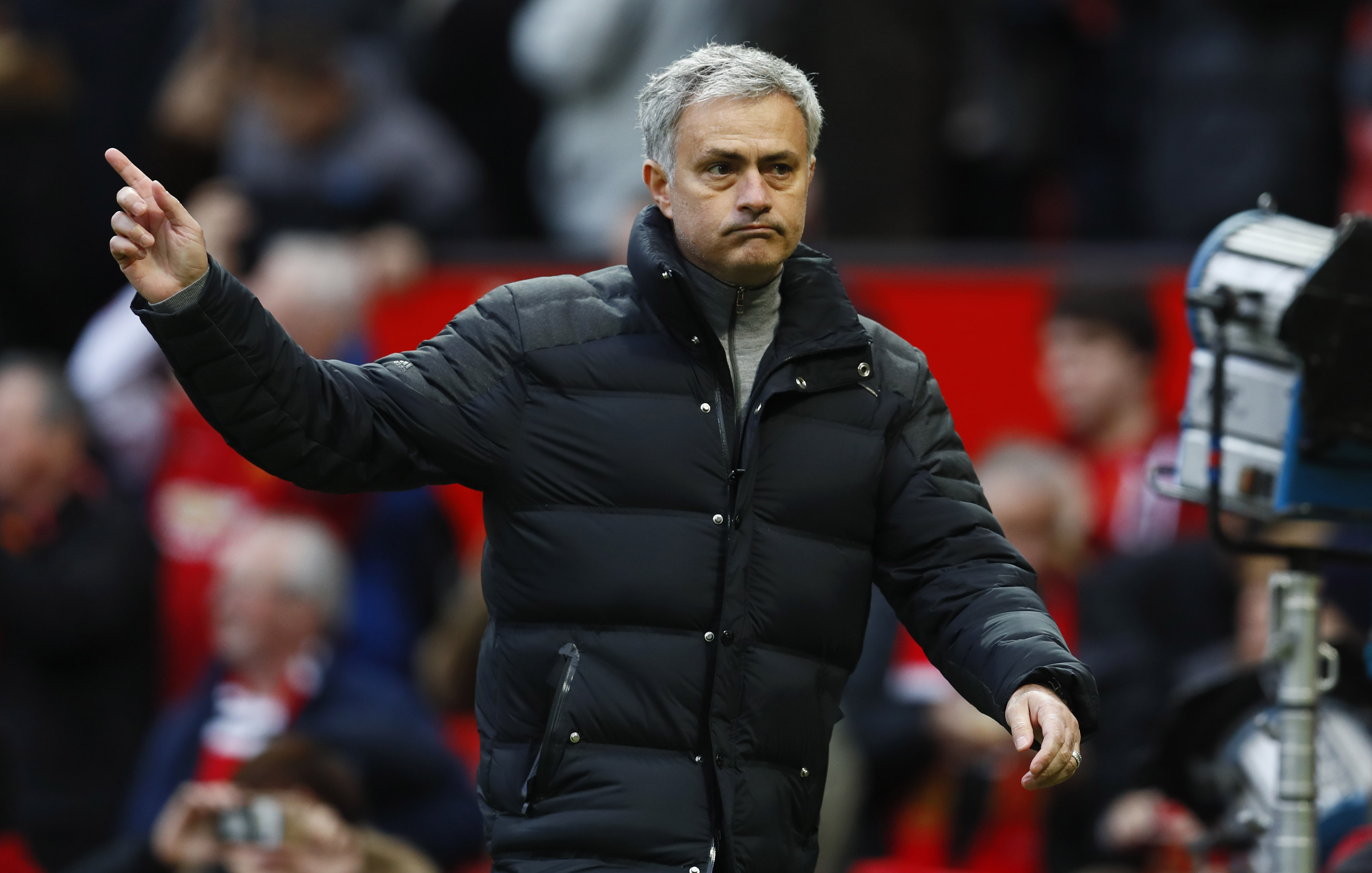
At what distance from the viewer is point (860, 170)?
8.34 metres

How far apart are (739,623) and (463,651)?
3348 millimetres

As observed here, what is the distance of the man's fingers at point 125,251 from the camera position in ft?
11.1

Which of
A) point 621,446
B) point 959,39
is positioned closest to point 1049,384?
point 959,39

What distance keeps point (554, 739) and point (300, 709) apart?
3.05m

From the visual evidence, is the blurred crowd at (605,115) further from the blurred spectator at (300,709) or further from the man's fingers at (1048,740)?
the man's fingers at (1048,740)

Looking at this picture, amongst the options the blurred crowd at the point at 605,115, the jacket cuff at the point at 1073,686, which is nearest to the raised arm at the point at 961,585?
the jacket cuff at the point at 1073,686

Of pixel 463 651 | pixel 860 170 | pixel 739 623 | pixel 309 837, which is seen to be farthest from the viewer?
pixel 860 170

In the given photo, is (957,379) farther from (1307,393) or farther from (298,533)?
(1307,393)

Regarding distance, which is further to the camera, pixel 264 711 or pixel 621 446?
pixel 264 711

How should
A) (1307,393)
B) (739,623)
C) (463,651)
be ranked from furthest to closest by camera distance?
(463,651)
(1307,393)
(739,623)

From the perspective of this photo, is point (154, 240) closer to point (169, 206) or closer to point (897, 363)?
point (169, 206)

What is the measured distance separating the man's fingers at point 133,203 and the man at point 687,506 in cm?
30

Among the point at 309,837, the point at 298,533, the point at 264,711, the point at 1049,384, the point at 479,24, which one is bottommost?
the point at 309,837

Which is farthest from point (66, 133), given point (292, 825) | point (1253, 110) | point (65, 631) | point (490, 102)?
point (1253, 110)
